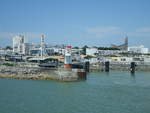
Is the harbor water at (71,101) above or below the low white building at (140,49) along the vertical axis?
below

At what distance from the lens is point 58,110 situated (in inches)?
447

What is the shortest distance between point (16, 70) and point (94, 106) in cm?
1421

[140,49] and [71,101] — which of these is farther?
[140,49]

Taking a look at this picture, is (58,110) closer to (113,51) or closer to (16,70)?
(16,70)

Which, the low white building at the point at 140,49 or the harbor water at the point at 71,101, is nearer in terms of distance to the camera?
the harbor water at the point at 71,101

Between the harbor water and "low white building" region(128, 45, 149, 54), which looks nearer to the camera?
the harbor water

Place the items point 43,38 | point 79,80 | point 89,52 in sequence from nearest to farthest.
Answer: point 79,80 < point 43,38 < point 89,52

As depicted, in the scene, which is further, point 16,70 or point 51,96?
point 16,70

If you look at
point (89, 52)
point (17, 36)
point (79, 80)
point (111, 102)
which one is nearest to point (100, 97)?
point (111, 102)

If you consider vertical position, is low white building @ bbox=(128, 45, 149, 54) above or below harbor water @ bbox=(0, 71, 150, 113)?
above

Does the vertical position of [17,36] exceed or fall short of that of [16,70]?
it exceeds it

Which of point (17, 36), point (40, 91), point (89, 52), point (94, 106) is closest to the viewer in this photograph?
point (94, 106)

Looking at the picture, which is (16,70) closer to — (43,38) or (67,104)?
(67,104)

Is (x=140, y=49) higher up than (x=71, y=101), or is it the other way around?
(x=140, y=49)
